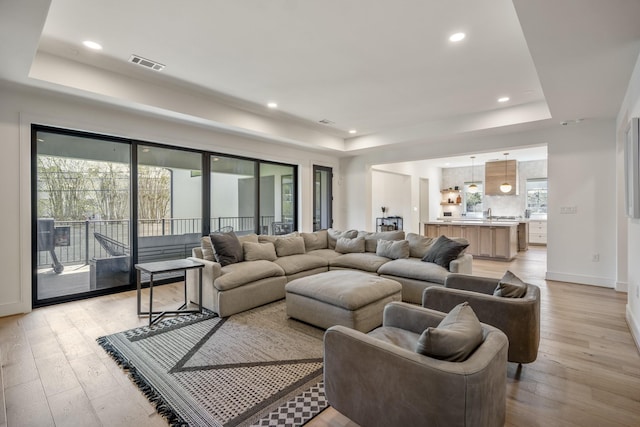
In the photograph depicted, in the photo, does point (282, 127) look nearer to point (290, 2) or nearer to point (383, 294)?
point (290, 2)

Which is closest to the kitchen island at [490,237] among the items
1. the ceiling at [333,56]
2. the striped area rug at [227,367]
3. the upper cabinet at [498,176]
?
the upper cabinet at [498,176]

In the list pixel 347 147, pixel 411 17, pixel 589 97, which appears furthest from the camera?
pixel 347 147

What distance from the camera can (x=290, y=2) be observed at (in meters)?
2.51

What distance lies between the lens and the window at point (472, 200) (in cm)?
1141

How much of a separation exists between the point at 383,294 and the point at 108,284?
4.04 metres

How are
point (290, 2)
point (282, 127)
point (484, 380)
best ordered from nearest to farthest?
point (484, 380) < point (290, 2) < point (282, 127)

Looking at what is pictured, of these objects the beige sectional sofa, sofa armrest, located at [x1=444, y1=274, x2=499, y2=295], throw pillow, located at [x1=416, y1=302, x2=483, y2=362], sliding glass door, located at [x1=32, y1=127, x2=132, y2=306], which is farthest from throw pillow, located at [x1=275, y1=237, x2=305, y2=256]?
throw pillow, located at [x1=416, y1=302, x2=483, y2=362]

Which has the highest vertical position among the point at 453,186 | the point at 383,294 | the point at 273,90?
the point at 273,90

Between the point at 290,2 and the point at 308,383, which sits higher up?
the point at 290,2

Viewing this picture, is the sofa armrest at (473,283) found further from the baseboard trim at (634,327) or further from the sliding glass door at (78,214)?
the sliding glass door at (78,214)

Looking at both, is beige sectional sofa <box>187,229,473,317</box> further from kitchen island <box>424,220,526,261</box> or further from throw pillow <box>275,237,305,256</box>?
kitchen island <box>424,220,526,261</box>

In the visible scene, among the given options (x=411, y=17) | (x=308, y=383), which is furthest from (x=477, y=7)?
(x=308, y=383)

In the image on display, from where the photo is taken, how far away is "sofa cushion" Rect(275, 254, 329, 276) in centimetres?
451

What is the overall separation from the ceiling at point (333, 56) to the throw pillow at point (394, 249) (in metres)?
2.20
